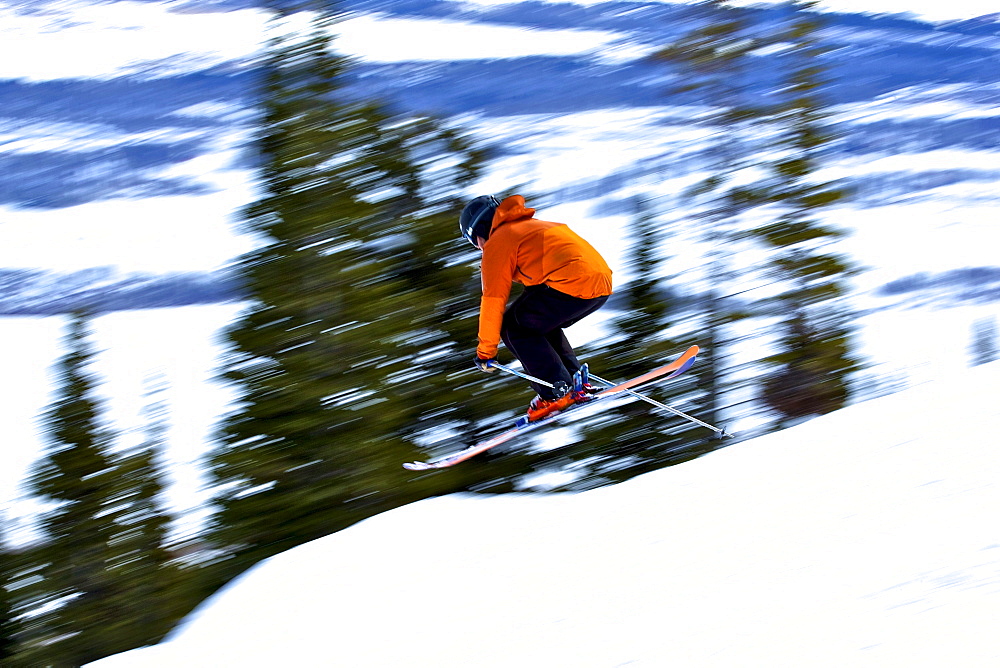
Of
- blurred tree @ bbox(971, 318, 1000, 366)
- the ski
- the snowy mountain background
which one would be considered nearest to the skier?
the ski

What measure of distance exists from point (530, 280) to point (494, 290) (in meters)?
0.22

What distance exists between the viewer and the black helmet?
4.27 meters

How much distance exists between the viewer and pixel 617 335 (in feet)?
22.5

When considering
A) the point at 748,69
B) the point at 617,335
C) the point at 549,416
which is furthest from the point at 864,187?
the point at 549,416

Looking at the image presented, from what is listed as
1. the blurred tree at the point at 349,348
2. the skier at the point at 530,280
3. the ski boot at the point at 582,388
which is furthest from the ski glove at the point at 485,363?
the blurred tree at the point at 349,348

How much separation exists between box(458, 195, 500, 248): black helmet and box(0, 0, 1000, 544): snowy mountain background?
515 centimetres

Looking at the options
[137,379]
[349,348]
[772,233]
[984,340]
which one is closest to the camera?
[349,348]

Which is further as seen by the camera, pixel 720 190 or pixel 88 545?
pixel 720 190

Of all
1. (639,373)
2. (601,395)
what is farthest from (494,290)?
(639,373)

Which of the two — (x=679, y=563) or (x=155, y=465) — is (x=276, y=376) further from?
(x=679, y=563)

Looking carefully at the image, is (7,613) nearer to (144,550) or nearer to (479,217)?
(144,550)

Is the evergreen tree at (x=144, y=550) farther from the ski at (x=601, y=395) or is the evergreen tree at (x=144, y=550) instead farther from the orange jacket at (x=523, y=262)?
the orange jacket at (x=523, y=262)

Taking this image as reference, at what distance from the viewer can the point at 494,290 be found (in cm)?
417

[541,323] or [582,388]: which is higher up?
[541,323]
